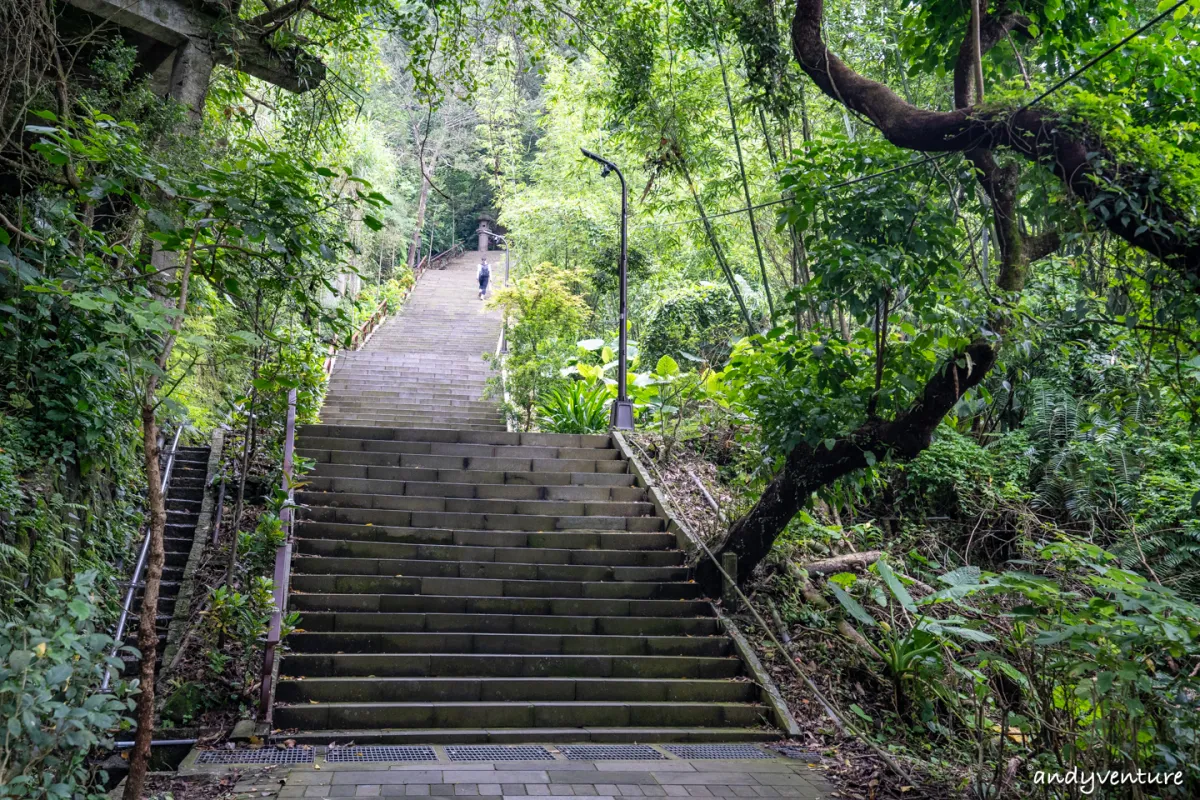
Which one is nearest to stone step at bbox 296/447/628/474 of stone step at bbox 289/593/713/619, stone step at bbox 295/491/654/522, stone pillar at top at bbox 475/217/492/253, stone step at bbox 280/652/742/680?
stone step at bbox 295/491/654/522

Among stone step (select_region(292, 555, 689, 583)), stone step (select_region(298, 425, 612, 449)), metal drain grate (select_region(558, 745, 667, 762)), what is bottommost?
metal drain grate (select_region(558, 745, 667, 762))

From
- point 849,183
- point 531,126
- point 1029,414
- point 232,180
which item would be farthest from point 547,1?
point 531,126

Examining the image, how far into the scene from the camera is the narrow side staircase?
6.68m

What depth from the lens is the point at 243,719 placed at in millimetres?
5625

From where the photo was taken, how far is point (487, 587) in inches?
300

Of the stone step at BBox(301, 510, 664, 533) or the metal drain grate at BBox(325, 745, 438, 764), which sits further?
the stone step at BBox(301, 510, 664, 533)

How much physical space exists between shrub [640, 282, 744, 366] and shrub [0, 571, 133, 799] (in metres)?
15.7

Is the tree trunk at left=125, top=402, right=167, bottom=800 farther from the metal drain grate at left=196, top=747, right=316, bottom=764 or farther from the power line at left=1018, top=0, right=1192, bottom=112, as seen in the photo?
the power line at left=1018, top=0, right=1192, bottom=112

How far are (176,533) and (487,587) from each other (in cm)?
316

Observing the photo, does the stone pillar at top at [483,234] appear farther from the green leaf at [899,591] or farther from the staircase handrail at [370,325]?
the green leaf at [899,591]

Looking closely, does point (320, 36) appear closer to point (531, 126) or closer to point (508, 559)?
point (508, 559)

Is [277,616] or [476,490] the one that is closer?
[277,616]

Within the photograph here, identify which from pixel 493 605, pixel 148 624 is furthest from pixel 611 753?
pixel 148 624

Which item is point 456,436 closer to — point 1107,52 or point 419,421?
point 419,421
